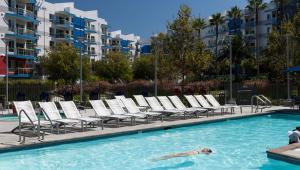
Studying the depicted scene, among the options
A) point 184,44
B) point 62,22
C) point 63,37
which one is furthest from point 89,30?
point 184,44

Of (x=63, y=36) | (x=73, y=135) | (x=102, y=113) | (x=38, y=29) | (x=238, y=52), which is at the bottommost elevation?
(x=73, y=135)

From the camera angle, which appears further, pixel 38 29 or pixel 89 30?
pixel 89 30

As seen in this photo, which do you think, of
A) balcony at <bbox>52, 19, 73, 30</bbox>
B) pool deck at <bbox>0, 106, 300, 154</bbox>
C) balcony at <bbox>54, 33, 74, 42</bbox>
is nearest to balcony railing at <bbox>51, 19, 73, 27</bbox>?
balcony at <bbox>52, 19, 73, 30</bbox>

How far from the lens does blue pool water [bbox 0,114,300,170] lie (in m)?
9.71

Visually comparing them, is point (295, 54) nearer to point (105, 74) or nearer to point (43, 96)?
point (43, 96)

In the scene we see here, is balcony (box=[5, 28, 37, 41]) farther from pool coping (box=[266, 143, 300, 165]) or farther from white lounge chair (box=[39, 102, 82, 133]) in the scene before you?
pool coping (box=[266, 143, 300, 165])

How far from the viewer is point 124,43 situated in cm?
10250

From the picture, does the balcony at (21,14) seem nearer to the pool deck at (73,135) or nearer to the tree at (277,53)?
the tree at (277,53)

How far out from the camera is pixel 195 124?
16.6m

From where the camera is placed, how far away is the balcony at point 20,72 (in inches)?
2153

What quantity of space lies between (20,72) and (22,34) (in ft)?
18.3

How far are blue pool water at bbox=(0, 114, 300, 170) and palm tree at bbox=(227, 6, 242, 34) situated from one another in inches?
2463

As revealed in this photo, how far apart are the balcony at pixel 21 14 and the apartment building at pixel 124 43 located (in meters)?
34.3

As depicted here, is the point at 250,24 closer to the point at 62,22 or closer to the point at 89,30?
the point at 89,30
